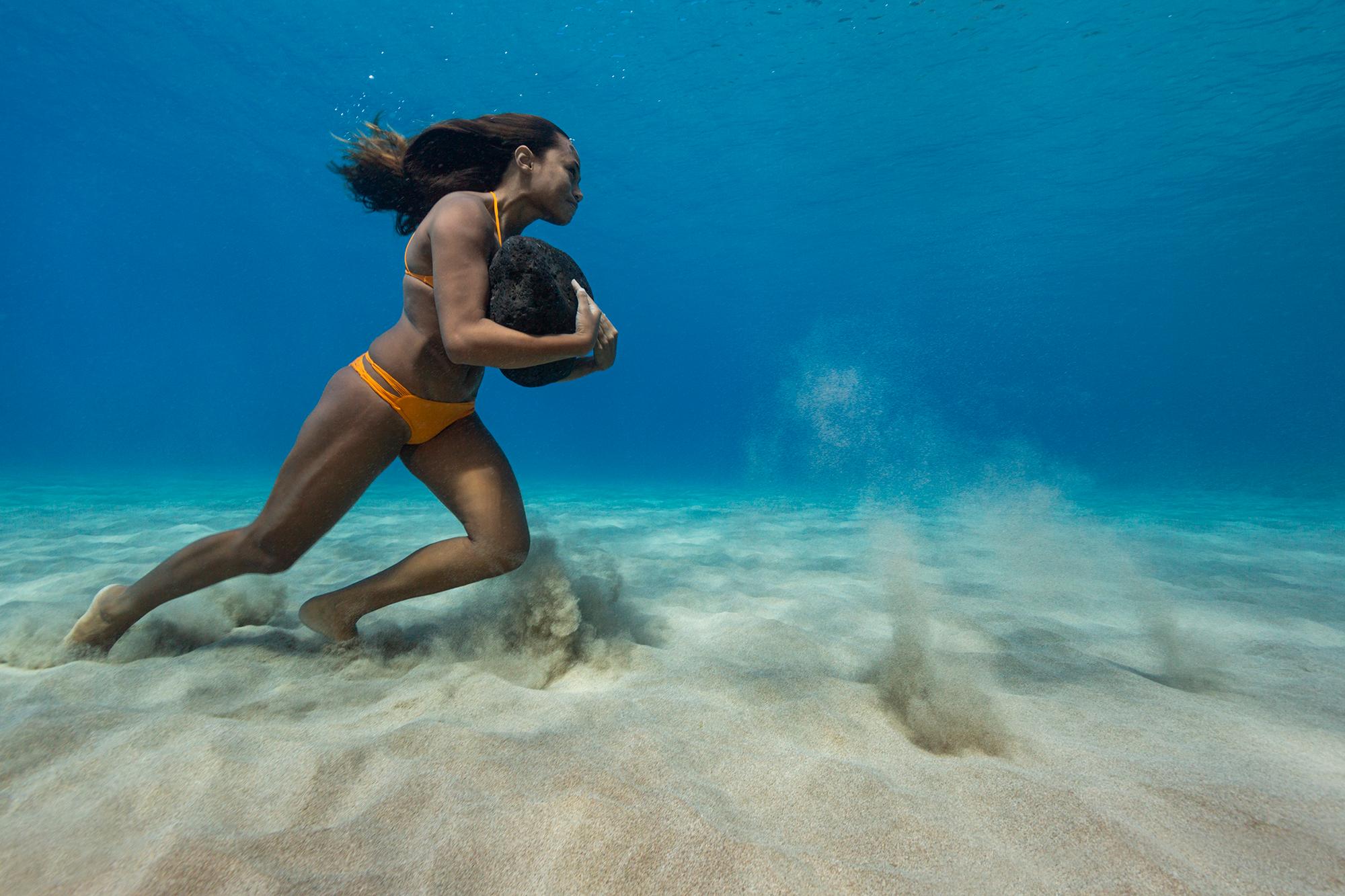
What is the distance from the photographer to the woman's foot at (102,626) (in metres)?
2.23

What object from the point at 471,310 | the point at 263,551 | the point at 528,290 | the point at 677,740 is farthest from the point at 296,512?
the point at 677,740

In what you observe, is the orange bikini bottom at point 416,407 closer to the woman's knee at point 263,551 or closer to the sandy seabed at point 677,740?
the woman's knee at point 263,551

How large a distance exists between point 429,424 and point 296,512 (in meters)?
0.58

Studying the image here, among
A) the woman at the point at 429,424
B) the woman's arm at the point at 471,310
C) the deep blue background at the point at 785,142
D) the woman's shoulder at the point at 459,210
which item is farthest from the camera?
the deep blue background at the point at 785,142

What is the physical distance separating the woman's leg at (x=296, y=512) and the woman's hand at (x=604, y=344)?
81 centimetres

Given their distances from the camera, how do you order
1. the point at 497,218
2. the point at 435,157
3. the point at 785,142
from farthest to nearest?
the point at 785,142
the point at 435,157
the point at 497,218

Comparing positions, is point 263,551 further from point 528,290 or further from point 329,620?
point 528,290

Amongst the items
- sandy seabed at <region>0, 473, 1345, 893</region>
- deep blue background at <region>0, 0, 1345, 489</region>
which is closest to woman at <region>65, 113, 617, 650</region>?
sandy seabed at <region>0, 473, 1345, 893</region>

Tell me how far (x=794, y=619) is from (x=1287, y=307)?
232 feet

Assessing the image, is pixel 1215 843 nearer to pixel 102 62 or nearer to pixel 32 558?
pixel 32 558

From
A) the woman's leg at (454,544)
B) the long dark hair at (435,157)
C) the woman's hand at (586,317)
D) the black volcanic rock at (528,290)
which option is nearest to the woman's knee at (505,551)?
the woman's leg at (454,544)

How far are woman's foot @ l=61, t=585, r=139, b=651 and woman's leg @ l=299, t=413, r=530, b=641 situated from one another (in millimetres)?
639

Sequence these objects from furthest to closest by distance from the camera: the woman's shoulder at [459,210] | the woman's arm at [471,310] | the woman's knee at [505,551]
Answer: the woman's knee at [505,551] < the woman's shoulder at [459,210] < the woman's arm at [471,310]

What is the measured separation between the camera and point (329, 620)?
232 centimetres
